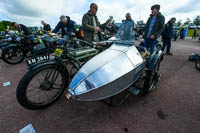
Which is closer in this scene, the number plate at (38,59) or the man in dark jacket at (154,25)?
the number plate at (38,59)

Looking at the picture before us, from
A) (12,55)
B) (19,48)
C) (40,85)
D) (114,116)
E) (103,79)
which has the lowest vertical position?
(114,116)

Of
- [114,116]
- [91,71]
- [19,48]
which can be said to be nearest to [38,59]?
[91,71]

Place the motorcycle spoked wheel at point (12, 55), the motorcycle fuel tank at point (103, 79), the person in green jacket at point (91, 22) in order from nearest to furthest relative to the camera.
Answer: the motorcycle fuel tank at point (103, 79), the person in green jacket at point (91, 22), the motorcycle spoked wheel at point (12, 55)

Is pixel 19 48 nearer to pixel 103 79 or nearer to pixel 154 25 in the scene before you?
pixel 103 79

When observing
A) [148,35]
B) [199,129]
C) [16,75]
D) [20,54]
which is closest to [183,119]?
[199,129]

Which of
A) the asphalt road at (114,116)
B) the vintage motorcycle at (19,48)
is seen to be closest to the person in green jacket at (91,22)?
the asphalt road at (114,116)

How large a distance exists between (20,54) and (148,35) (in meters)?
4.99

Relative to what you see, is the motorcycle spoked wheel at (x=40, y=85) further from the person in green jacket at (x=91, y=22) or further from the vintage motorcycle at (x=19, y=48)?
the vintage motorcycle at (x=19, y=48)

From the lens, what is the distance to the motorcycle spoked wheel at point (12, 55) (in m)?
3.33

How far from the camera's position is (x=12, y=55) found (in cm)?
352

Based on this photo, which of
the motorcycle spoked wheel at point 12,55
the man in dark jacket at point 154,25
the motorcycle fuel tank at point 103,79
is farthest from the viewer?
the motorcycle spoked wheel at point 12,55

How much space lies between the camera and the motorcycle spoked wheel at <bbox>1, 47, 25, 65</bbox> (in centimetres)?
333

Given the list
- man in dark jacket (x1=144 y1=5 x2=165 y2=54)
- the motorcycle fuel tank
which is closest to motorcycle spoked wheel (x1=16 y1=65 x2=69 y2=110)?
the motorcycle fuel tank

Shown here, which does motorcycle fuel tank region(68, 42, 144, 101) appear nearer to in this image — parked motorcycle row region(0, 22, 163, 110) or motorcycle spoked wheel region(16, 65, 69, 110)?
parked motorcycle row region(0, 22, 163, 110)
